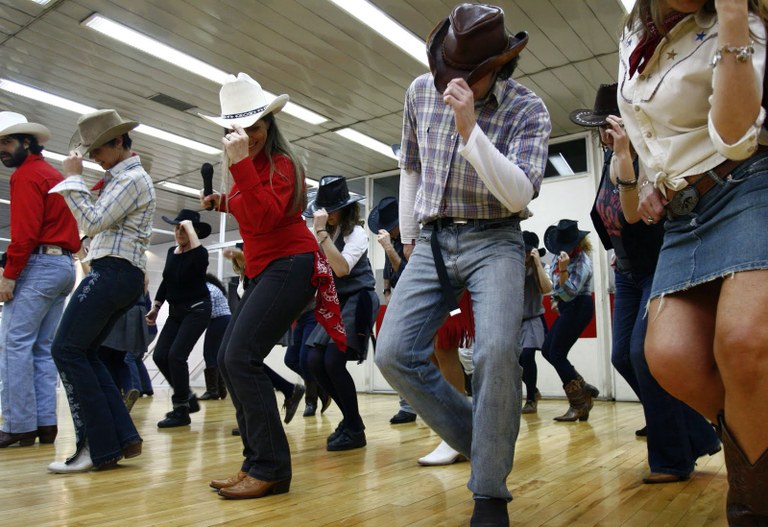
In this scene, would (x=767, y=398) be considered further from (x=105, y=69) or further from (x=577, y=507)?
(x=105, y=69)

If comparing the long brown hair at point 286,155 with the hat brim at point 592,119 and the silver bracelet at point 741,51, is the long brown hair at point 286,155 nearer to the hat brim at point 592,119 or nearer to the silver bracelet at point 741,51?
the hat brim at point 592,119

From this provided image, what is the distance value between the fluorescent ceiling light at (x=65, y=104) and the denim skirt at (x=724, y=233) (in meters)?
7.02

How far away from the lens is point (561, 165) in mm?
8836

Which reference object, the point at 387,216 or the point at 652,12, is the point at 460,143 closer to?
the point at 652,12

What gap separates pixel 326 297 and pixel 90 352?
118 centimetres

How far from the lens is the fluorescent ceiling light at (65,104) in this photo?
286 inches

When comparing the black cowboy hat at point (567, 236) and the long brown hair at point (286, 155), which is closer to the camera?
the long brown hair at point (286, 155)

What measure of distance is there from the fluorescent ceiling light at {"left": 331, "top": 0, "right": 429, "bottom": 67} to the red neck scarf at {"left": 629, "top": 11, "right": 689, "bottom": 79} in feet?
13.7

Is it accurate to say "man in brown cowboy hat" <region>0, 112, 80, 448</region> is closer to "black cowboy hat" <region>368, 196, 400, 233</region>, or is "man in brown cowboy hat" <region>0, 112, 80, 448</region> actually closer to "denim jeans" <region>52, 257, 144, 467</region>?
"denim jeans" <region>52, 257, 144, 467</region>

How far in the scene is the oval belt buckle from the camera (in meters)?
1.37

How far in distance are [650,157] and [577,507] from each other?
4.05 ft

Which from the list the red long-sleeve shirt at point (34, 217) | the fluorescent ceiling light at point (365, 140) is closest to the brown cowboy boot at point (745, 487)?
the red long-sleeve shirt at point (34, 217)

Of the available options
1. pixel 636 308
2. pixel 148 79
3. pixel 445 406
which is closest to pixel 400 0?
pixel 148 79

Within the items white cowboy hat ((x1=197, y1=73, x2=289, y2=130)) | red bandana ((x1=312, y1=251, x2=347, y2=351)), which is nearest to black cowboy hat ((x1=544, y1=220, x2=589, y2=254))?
red bandana ((x1=312, y1=251, x2=347, y2=351))
